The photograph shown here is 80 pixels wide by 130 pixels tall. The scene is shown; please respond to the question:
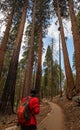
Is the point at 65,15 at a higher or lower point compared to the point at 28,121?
higher

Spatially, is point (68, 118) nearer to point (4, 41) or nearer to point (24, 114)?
point (24, 114)

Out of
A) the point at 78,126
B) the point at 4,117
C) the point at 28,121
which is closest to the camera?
the point at 28,121

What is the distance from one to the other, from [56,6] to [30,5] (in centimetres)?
373

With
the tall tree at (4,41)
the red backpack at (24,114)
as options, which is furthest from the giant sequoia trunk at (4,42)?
the red backpack at (24,114)

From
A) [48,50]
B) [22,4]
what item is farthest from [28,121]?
[48,50]

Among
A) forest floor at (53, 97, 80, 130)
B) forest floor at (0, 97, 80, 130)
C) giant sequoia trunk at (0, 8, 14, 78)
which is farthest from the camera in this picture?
giant sequoia trunk at (0, 8, 14, 78)

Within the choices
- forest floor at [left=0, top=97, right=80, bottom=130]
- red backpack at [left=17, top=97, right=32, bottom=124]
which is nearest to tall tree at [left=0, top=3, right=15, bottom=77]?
forest floor at [left=0, top=97, right=80, bottom=130]

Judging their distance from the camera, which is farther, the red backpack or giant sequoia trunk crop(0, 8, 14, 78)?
giant sequoia trunk crop(0, 8, 14, 78)

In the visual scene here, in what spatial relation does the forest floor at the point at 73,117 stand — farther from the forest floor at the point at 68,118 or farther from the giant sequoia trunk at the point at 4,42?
the giant sequoia trunk at the point at 4,42

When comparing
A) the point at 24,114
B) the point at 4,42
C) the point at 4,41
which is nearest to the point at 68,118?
the point at 24,114

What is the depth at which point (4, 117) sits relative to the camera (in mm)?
11102

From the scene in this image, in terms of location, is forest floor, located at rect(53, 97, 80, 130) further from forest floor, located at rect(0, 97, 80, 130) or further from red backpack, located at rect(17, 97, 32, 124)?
red backpack, located at rect(17, 97, 32, 124)

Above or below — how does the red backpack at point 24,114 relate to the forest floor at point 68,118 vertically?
above

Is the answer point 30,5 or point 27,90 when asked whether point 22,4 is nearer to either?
point 30,5
